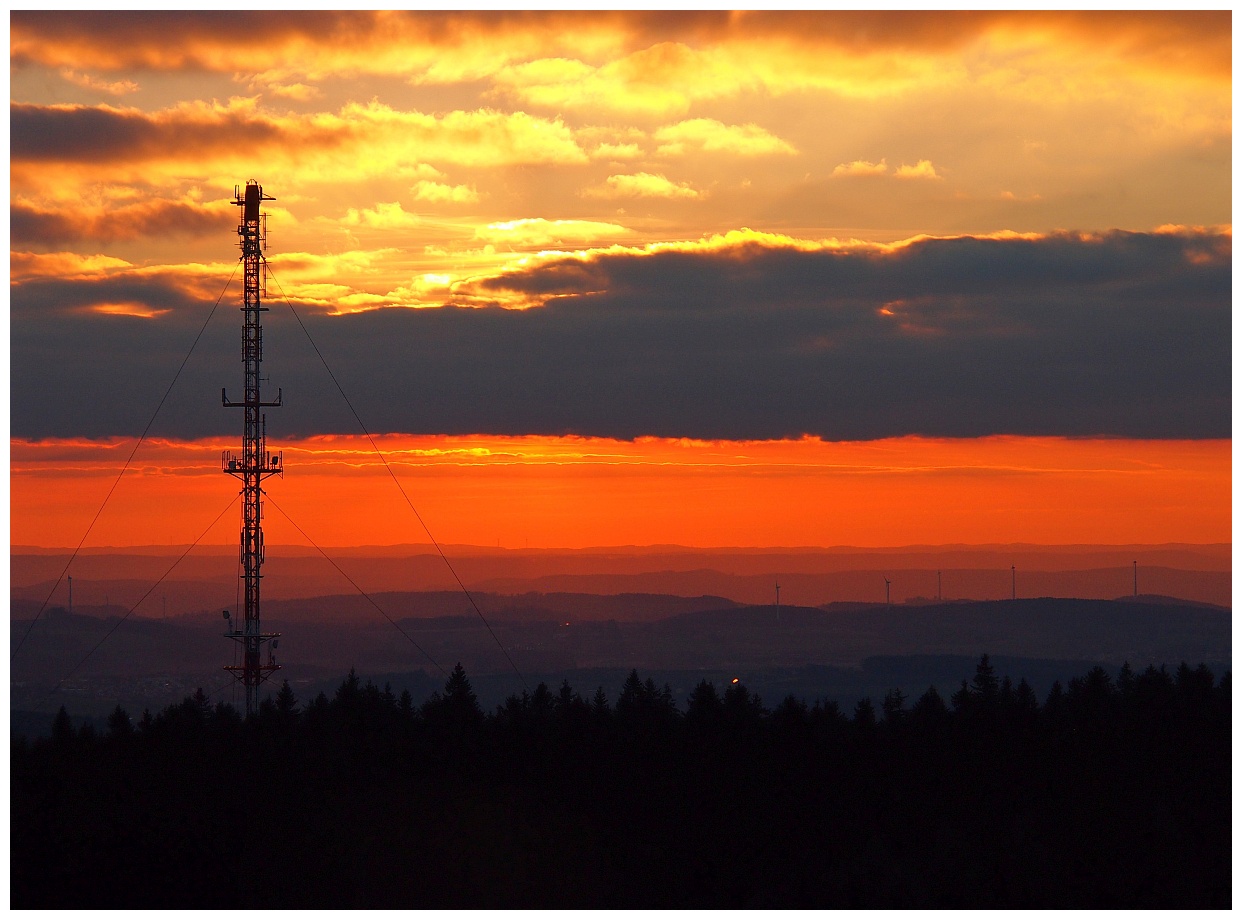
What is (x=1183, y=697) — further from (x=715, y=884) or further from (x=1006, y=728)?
(x=715, y=884)

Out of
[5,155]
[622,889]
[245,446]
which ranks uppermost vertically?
[5,155]

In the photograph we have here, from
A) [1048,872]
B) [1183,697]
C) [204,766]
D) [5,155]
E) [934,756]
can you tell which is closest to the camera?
[5,155]

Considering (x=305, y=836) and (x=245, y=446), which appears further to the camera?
(x=245, y=446)

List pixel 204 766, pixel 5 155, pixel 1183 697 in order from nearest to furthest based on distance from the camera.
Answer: pixel 5 155 < pixel 204 766 < pixel 1183 697

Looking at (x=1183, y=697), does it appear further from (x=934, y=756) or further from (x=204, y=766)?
(x=204, y=766)

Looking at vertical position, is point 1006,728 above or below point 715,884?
above

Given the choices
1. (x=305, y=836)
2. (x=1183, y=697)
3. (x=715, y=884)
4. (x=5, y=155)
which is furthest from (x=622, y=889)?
(x=1183, y=697)

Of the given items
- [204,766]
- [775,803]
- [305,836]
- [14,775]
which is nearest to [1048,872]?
[775,803]
